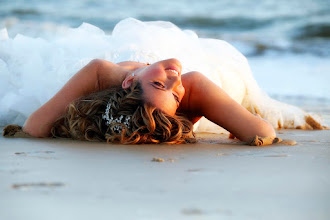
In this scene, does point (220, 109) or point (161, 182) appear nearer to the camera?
point (161, 182)

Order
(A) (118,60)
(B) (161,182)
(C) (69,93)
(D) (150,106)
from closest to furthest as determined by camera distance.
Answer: (B) (161,182) < (D) (150,106) < (C) (69,93) < (A) (118,60)

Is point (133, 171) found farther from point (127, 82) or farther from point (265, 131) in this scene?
point (265, 131)

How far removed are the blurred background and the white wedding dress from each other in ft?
12.6

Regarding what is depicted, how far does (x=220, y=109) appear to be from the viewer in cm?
244

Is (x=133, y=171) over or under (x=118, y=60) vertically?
under

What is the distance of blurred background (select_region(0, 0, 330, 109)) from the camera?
9.23m

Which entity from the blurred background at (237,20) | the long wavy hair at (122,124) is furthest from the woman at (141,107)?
the blurred background at (237,20)

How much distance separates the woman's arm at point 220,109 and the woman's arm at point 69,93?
1.31 ft

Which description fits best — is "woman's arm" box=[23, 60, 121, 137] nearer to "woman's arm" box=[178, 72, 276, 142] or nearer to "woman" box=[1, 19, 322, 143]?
"woman" box=[1, 19, 322, 143]

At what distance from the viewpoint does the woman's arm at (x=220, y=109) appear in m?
2.42

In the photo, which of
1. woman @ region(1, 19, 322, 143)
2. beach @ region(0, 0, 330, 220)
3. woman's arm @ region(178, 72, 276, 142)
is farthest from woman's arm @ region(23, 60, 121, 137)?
woman's arm @ region(178, 72, 276, 142)

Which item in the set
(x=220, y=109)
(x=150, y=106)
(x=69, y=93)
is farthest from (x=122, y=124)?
(x=220, y=109)

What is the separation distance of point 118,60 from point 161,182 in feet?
5.82

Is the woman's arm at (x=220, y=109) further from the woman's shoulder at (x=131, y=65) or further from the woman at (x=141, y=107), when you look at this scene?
the woman's shoulder at (x=131, y=65)
